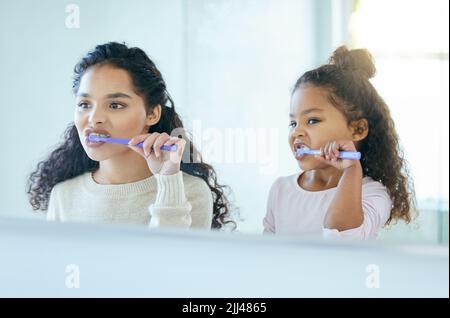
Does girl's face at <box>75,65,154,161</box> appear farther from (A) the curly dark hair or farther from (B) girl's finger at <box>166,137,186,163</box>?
(A) the curly dark hair

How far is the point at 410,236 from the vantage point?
128cm

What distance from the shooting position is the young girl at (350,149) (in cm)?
127

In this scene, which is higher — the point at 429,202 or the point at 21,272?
the point at 429,202

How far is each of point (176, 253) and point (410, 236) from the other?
39 cm

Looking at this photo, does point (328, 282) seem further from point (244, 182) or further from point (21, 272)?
point (21, 272)

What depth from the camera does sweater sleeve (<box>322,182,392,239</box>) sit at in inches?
50.1

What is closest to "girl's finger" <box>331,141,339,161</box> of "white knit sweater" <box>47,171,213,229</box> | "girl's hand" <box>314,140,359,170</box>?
"girl's hand" <box>314,140,359,170</box>

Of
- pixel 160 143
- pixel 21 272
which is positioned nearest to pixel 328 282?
pixel 160 143

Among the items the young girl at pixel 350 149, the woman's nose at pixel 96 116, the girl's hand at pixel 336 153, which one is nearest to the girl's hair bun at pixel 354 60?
the young girl at pixel 350 149

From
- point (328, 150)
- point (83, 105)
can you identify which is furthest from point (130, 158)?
point (328, 150)

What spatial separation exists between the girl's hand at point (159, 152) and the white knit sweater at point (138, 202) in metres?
0.01

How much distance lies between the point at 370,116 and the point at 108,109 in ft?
1.47

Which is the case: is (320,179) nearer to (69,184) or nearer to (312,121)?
(312,121)

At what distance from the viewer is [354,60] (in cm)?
128
